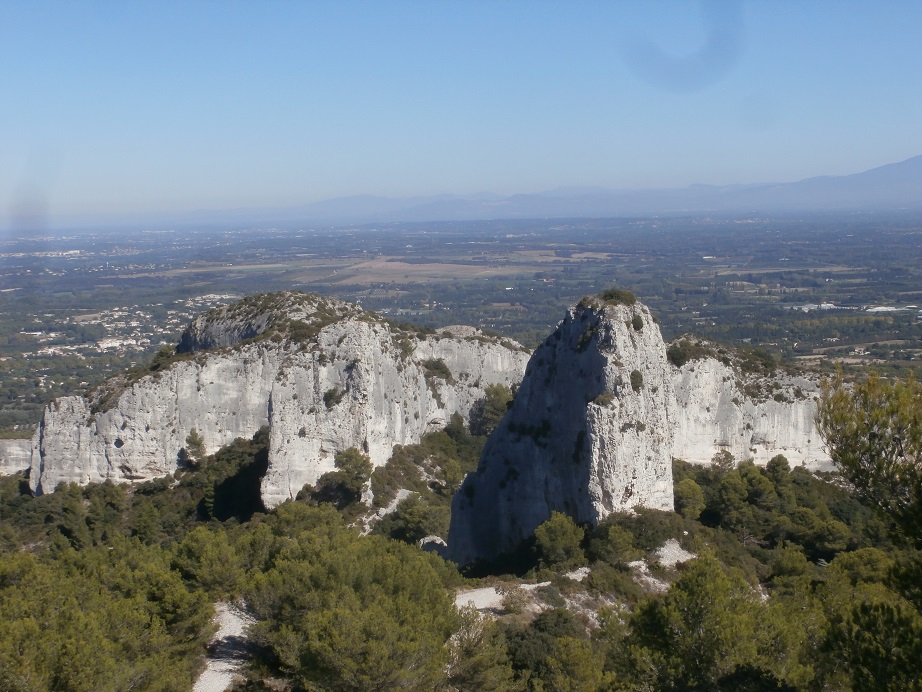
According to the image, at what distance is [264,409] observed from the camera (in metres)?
39.8

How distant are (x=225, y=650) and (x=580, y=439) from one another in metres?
12.8

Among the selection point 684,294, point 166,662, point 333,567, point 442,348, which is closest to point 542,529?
point 333,567

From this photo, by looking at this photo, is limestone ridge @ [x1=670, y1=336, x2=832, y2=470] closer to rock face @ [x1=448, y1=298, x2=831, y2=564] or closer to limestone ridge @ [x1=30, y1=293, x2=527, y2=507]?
rock face @ [x1=448, y1=298, x2=831, y2=564]

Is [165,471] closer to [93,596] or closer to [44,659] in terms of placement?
[93,596]

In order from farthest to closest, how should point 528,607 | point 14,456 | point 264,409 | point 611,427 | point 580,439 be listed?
point 14,456, point 264,409, point 580,439, point 611,427, point 528,607

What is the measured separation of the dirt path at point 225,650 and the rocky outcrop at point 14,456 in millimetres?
25532

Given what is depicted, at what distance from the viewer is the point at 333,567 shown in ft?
63.2

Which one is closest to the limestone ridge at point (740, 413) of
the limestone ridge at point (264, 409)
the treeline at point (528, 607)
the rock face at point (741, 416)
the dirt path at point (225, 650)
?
the rock face at point (741, 416)

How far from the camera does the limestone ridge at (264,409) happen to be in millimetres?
35094

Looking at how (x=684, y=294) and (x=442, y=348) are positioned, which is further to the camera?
(x=684, y=294)

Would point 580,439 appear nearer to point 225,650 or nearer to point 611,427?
point 611,427

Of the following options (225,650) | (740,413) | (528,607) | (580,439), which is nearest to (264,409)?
(580,439)

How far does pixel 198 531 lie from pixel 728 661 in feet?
52.7

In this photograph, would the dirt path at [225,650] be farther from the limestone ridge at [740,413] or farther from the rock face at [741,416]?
the limestone ridge at [740,413]
